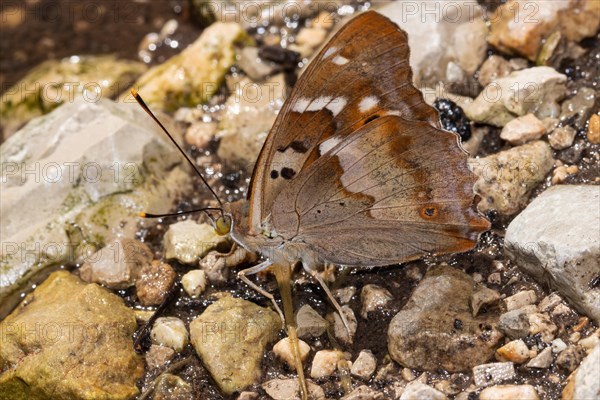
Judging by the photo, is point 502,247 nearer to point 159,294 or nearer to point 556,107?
point 556,107

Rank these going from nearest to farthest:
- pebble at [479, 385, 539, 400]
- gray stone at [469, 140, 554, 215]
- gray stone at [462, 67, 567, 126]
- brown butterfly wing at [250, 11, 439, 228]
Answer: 1. pebble at [479, 385, 539, 400]
2. brown butterfly wing at [250, 11, 439, 228]
3. gray stone at [469, 140, 554, 215]
4. gray stone at [462, 67, 567, 126]

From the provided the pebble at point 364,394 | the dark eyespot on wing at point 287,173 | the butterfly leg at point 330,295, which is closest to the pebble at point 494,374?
the pebble at point 364,394

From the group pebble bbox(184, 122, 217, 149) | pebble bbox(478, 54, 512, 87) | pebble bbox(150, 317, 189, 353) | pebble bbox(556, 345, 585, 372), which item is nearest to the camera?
pebble bbox(556, 345, 585, 372)

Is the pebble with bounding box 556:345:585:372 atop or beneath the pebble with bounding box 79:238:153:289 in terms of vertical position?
beneath

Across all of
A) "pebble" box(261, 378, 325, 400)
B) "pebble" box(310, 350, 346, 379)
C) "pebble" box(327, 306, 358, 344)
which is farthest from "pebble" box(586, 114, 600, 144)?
"pebble" box(261, 378, 325, 400)

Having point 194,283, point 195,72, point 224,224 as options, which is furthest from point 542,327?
point 195,72

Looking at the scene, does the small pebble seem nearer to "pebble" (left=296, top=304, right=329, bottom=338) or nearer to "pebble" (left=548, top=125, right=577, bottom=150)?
"pebble" (left=296, top=304, right=329, bottom=338)

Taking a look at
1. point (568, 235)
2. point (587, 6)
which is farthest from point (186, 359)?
point (587, 6)
